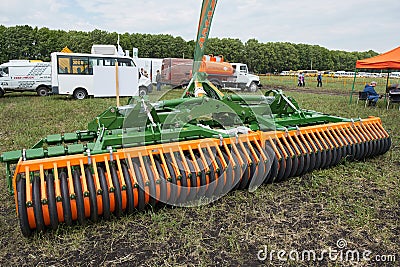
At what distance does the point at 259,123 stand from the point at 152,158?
65.9 inches

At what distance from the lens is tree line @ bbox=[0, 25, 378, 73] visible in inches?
1688

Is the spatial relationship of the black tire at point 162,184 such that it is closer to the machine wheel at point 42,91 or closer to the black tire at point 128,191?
the black tire at point 128,191

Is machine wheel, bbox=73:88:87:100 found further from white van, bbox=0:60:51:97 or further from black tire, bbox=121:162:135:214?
black tire, bbox=121:162:135:214

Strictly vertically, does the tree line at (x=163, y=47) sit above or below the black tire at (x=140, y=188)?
above

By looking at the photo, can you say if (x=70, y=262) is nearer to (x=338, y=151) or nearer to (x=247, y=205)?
(x=247, y=205)

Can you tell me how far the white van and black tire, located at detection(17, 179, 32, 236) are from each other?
14205 mm

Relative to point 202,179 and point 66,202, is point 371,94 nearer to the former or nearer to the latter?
point 202,179

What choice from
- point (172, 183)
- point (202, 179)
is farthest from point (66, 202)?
point (202, 179)

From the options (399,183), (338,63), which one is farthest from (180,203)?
(338,63)

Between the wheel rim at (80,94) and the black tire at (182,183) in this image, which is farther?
the wheel rim at (80,94)

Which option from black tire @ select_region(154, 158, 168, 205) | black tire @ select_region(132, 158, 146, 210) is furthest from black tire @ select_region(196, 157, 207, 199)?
black tire @ select_region(132, 158, 146, 210)

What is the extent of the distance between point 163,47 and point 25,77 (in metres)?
38.9

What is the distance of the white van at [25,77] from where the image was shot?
15086 millimetres

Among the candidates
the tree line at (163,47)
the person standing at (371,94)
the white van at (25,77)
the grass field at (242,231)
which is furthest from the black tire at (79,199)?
the tree line at (163,47)
